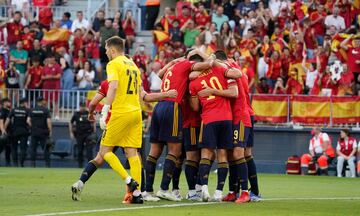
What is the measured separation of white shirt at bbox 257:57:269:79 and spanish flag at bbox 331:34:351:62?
194 cm

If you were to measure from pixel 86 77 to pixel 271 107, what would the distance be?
19.1ft

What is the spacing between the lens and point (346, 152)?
95.6 ft

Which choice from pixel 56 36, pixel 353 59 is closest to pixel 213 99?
pixel 353 59

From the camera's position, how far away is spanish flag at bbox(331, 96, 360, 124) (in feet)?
98.0

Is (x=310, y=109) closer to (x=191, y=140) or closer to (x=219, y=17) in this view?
(x=219, y=17)

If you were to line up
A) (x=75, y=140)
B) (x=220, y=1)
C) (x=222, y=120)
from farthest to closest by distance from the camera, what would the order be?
1. (x=220, y=1)
2. (x=75, y=140)
3. (x=222, y=120)

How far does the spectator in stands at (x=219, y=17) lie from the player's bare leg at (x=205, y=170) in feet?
58.7

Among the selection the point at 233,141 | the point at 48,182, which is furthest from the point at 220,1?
the point at 233,141

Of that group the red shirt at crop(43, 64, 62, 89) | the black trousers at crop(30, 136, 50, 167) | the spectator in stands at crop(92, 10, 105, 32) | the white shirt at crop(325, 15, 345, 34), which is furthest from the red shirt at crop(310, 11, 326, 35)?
the black trousers at crop(30, 136, 50, 167)

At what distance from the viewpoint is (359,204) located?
53.5ft

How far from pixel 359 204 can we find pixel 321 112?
14297 mm

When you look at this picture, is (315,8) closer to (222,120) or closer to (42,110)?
A: (42,110)

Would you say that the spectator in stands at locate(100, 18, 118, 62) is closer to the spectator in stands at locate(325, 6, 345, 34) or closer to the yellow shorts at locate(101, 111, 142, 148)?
the spectator in stands at locate(325, 6, 345, 34)

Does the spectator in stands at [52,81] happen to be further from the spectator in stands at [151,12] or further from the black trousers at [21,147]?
the spectator in stands at [151,12]
